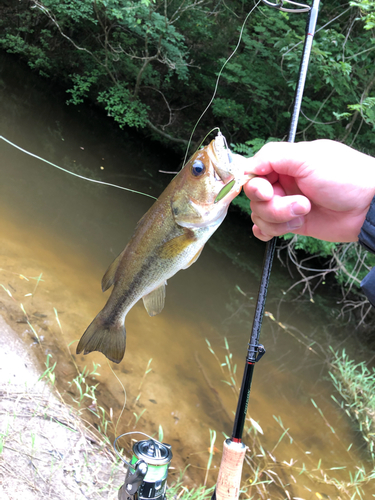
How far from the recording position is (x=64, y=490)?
6.77 feet

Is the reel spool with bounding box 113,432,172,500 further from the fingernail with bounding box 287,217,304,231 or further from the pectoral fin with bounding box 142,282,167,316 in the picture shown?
the fingernail with bounding box 287,217,304,231

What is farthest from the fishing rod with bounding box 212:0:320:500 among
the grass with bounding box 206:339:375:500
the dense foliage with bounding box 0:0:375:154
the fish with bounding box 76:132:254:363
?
the dense foliage with bounding box 0:0:375:154

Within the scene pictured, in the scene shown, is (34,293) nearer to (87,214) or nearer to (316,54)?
(87,214)

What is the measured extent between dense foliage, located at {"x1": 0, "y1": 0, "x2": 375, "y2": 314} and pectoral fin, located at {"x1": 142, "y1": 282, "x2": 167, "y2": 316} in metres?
4.62

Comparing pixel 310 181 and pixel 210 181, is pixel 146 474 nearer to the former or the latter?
pixel 210 181

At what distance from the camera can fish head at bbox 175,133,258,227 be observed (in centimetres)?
126

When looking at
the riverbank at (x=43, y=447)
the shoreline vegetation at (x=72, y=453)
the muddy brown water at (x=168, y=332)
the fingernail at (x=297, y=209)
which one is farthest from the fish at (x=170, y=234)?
the muddy brown water at (x=168, y=332)

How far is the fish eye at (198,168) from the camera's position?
4.17 ft

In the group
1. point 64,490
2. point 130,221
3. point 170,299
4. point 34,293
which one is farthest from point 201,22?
point 64,490

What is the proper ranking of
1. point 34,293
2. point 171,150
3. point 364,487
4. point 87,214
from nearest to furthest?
point 364,487 < point 34,293 < point 87,214 < point 171,150

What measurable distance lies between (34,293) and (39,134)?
224 inches

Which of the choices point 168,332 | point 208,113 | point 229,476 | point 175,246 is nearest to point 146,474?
point 229,476

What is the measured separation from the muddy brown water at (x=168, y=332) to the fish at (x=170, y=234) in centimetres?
160

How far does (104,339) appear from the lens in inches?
58.2
